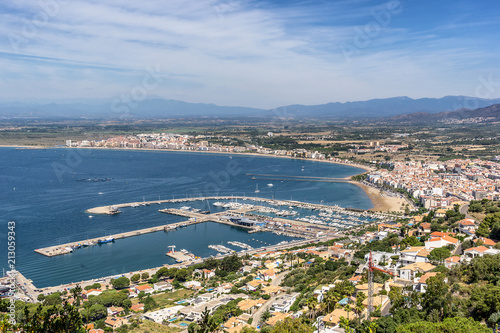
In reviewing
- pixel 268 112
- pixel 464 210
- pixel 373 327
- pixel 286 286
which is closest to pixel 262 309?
pixel 286 286

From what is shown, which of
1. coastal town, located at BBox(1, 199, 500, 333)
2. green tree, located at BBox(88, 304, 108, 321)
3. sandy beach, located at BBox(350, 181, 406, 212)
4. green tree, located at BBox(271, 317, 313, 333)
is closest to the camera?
green tree, located at BBox(271, 317, 313, 333)

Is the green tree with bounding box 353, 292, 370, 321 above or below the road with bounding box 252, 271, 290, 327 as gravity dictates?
above

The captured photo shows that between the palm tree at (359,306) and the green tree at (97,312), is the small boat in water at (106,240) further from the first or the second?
the palm tree at (359,306)

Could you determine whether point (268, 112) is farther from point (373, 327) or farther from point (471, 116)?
point (373, 327)

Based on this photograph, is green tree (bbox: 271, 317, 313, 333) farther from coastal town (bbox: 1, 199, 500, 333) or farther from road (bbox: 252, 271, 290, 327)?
road (bbox: 252, 271, 290, 327)

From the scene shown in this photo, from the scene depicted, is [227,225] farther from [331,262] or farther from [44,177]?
[44,177]

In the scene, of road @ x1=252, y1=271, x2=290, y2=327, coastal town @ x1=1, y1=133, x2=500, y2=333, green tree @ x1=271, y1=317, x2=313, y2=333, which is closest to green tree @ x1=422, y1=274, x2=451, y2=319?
coastal town @ x1=1, y1=133, x2=500, y2=333

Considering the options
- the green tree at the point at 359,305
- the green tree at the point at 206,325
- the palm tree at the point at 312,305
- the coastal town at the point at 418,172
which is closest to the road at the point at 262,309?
the palm tree at the point at 312,305

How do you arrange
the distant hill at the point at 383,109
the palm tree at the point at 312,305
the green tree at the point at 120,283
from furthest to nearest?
the distant hill at the point at 383,109, the green tree at the point at 120,283, the palm tree at the point at 312,305
